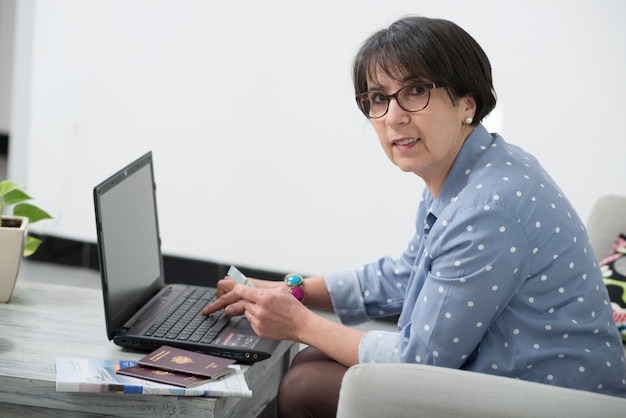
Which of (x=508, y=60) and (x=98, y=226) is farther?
(x=508, y=60)

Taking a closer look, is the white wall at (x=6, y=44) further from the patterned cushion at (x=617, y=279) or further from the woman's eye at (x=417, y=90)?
the woman's eye at (x=417, y=90)

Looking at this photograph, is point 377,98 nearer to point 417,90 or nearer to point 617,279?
point 417,90

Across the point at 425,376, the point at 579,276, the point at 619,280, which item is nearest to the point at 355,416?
the point at 425,376

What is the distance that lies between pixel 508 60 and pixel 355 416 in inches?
88.6

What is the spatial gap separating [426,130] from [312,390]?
543 millimetres

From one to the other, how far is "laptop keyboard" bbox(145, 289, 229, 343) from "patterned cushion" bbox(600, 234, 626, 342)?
40.4 inches

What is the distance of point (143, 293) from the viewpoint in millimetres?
1988

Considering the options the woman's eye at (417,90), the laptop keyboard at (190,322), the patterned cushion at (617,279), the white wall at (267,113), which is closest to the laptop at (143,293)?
the laptop keyboard at (190,322)

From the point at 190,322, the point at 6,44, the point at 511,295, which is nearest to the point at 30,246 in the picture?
the point at 190,322

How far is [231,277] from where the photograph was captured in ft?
6.52

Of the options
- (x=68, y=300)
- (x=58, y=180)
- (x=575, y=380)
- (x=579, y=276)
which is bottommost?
(x=58, y=180)

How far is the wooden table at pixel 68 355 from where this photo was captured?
154 cm

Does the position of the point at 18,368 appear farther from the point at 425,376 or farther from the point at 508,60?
the point at 508,60

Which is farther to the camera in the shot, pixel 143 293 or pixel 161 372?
pixel 143 293
